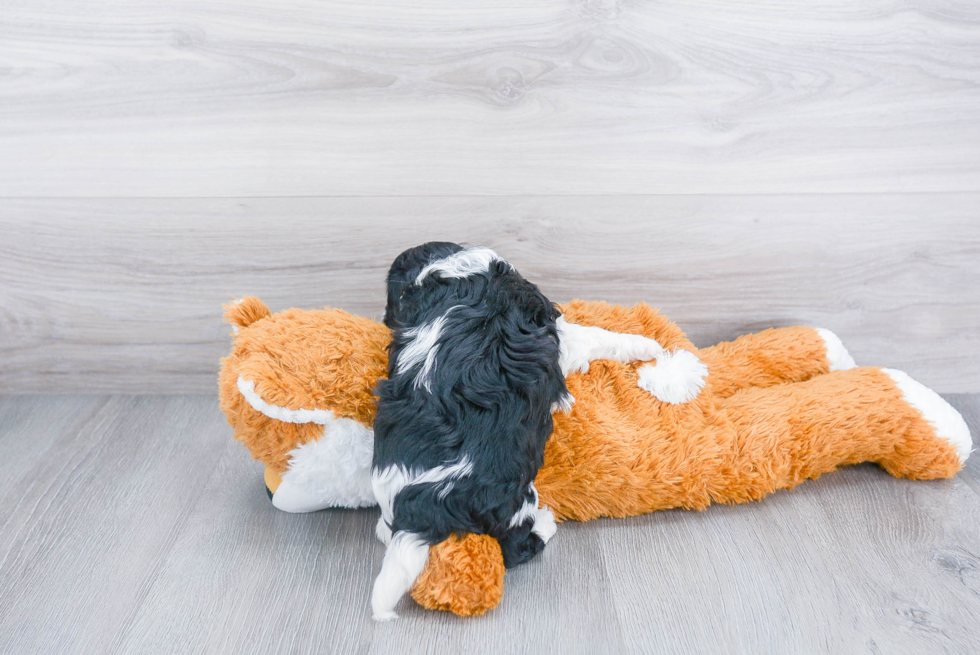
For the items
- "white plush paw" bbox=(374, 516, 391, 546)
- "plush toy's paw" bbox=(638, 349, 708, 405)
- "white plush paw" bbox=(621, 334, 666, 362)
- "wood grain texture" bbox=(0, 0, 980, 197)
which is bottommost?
"white plush paw" bbox=(374, 516, 391, 546)

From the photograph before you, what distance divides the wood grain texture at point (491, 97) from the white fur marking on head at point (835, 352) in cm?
25

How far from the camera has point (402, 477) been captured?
2.68 ft

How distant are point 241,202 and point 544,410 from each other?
679 millimetres

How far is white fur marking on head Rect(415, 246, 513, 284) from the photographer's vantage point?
901 mm

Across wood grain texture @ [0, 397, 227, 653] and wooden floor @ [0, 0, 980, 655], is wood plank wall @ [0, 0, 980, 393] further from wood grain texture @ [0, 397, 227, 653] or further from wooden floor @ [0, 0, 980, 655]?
wood grain texture @ [0, 397, 227, 653]

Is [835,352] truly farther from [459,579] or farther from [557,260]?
[459,579]

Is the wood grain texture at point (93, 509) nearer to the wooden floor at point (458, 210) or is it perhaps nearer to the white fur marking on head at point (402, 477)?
the wooden floor at point (458, 210)

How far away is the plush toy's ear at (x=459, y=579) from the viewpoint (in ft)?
2.63

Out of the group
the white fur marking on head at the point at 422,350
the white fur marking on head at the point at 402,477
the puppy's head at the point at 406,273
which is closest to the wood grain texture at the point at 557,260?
the puppy's head at the point at 406,273

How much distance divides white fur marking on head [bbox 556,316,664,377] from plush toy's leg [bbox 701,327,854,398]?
8.6 inches

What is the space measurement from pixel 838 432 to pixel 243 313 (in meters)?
0.88

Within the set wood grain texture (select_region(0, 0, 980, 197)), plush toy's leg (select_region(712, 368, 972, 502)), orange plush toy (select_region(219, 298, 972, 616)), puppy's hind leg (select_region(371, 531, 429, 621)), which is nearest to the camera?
puppy's hind leg (select_region(371, 531, 429, 621))

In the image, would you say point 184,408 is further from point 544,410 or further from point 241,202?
point 544,410

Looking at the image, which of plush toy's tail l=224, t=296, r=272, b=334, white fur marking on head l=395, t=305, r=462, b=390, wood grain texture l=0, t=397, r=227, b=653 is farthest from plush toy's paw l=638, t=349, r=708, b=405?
wood grain texture l=0, t=397, r=227, b=653
